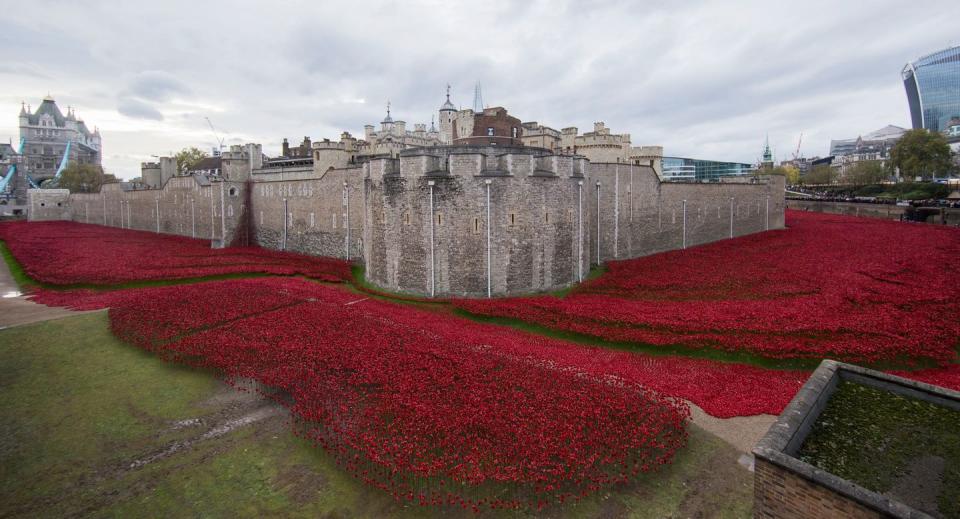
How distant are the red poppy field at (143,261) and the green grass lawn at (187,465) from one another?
16224mm

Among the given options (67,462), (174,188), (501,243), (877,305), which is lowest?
(67,462)

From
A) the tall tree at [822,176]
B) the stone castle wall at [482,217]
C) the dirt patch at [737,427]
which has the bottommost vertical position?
the dirt patch at [737,427]

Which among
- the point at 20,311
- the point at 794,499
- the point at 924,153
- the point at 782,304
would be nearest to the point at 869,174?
the point at 924,153

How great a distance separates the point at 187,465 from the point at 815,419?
13.0m

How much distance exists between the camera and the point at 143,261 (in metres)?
35.0

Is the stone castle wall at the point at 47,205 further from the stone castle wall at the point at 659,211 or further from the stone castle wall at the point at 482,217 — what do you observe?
the stone castle wall at the point at 659,211

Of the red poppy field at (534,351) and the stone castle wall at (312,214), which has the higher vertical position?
the stone castle wall at (312,214)

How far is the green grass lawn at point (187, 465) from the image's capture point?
29.7 feet

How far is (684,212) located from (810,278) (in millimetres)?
17487

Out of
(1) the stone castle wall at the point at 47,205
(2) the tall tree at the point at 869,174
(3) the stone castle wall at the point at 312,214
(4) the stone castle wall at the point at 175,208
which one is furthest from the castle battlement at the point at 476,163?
(2) the tall tree at the point at 869,174

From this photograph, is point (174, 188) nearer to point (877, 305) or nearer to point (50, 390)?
point (50, 390)

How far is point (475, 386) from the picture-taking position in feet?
43.4

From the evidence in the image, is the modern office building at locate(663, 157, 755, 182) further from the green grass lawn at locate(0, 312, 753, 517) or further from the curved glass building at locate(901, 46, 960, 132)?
the green grass lawn at locate(0, 312, 753, 517)

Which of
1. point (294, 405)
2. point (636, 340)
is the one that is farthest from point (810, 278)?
point (294, 405)
